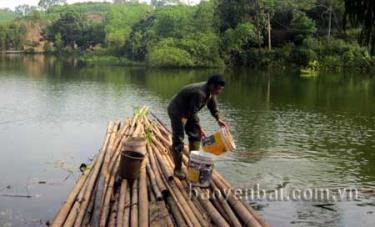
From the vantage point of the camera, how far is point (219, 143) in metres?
8.41

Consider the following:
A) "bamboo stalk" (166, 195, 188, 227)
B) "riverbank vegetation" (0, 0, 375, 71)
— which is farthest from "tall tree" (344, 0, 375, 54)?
"riverbank vegetation" (0, 0, 375, 71)

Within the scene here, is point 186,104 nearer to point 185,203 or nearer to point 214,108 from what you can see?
point 214,108

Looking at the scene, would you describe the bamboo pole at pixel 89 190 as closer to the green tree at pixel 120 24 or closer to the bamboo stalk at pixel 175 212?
the bamboo stalk at pixel 175 212

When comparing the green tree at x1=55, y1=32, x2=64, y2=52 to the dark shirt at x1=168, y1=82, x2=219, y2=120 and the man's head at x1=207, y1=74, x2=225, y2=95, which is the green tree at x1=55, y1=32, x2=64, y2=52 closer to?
the dark shirt at x1=168, y1=82, x2=219, y2=120

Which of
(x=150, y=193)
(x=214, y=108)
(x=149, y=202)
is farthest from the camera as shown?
(x=214, y=108)

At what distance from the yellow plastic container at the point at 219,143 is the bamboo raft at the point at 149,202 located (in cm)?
55

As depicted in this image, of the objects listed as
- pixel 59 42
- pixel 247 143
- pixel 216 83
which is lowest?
pixel 247 143

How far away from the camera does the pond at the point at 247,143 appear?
9078 millimetres

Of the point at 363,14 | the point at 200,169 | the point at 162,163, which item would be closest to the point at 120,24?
the point at 162,163

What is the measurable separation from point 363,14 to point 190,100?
136 inches

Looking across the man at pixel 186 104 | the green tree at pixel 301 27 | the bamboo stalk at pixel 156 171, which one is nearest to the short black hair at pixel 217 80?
the man at pixel 186 104

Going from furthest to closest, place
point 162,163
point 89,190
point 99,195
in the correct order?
point 162,163
point 89,190
point 99,195

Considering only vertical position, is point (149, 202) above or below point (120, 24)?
below

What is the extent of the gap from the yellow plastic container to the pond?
1278 mm
